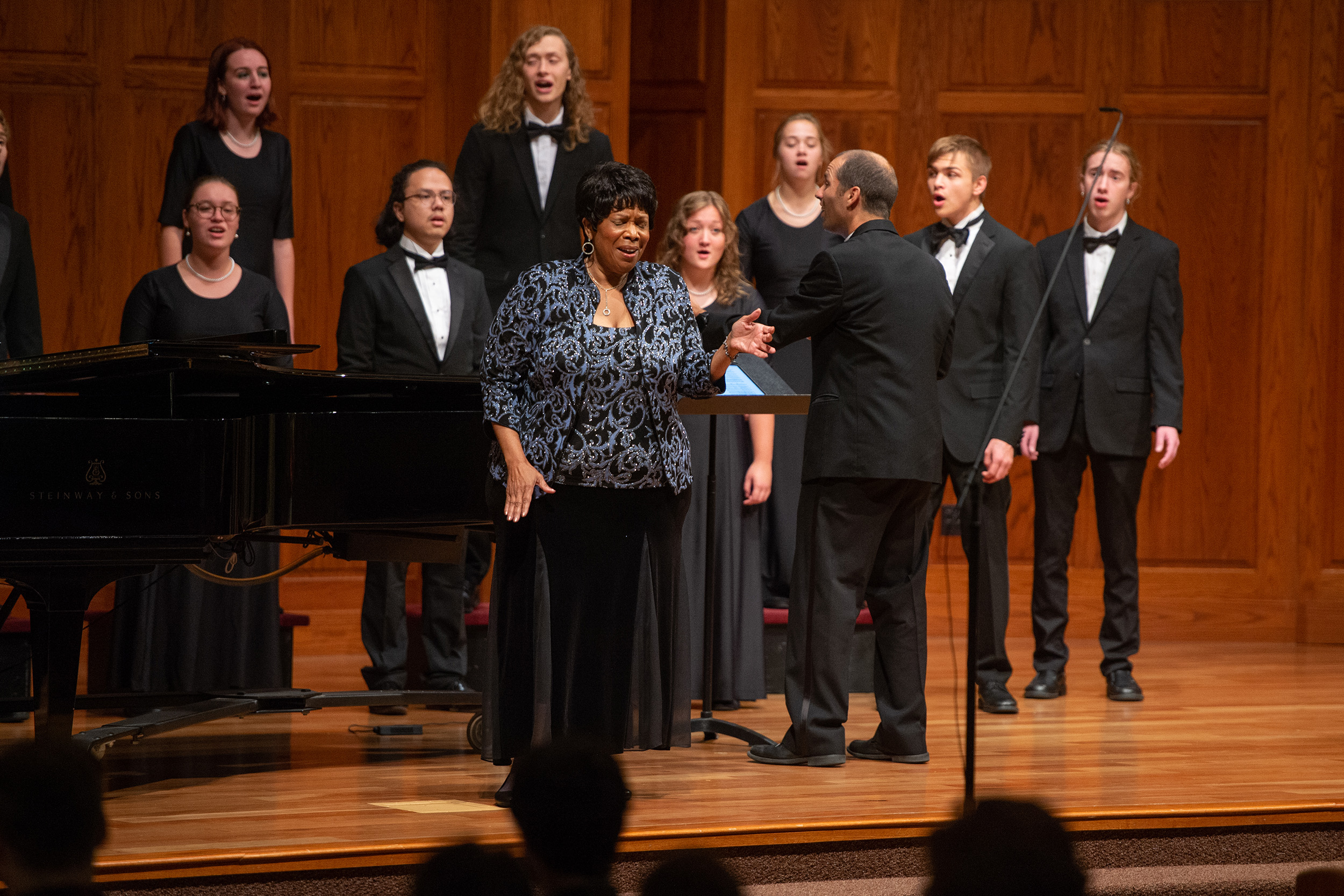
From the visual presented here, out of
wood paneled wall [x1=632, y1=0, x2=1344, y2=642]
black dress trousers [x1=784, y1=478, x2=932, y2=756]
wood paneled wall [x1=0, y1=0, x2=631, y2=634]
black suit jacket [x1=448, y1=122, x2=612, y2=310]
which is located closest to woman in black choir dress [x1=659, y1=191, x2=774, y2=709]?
black suit jacket [x1=448, y1=122, x2=612, y2=310]

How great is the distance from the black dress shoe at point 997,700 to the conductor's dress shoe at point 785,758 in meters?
0.92

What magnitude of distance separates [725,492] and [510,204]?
3.97 feet

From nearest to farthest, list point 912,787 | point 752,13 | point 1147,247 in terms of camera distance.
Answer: point 912,787 < point 1147,247 < point 752,13

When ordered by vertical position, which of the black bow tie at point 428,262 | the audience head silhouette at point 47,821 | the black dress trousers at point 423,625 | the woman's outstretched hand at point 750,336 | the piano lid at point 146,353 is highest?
the black bow tie at point 428,262

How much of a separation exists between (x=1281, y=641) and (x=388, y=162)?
3955 mm

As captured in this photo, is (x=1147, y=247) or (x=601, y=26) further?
(x=601, y=26)

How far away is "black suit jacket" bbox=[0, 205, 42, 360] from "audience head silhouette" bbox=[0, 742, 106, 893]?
114 inches

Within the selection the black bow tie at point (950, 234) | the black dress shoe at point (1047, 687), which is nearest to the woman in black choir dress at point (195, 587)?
the black bow tie at point (950, 234)

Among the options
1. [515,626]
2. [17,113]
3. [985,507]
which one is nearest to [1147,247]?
[985,507]

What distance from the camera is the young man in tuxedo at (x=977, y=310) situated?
4.39 m

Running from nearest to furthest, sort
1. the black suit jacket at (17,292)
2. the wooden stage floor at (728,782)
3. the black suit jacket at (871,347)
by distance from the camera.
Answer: the wooden stage floor at (728,782), the black suit jacket at (871,347), the black suit jacket at (17,292)

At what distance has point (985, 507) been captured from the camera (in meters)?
4.52

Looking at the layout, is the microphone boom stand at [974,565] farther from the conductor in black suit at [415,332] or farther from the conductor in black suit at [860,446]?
the conductor in black suit at [415,332]

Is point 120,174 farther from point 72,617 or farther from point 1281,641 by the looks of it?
point 1281,641
